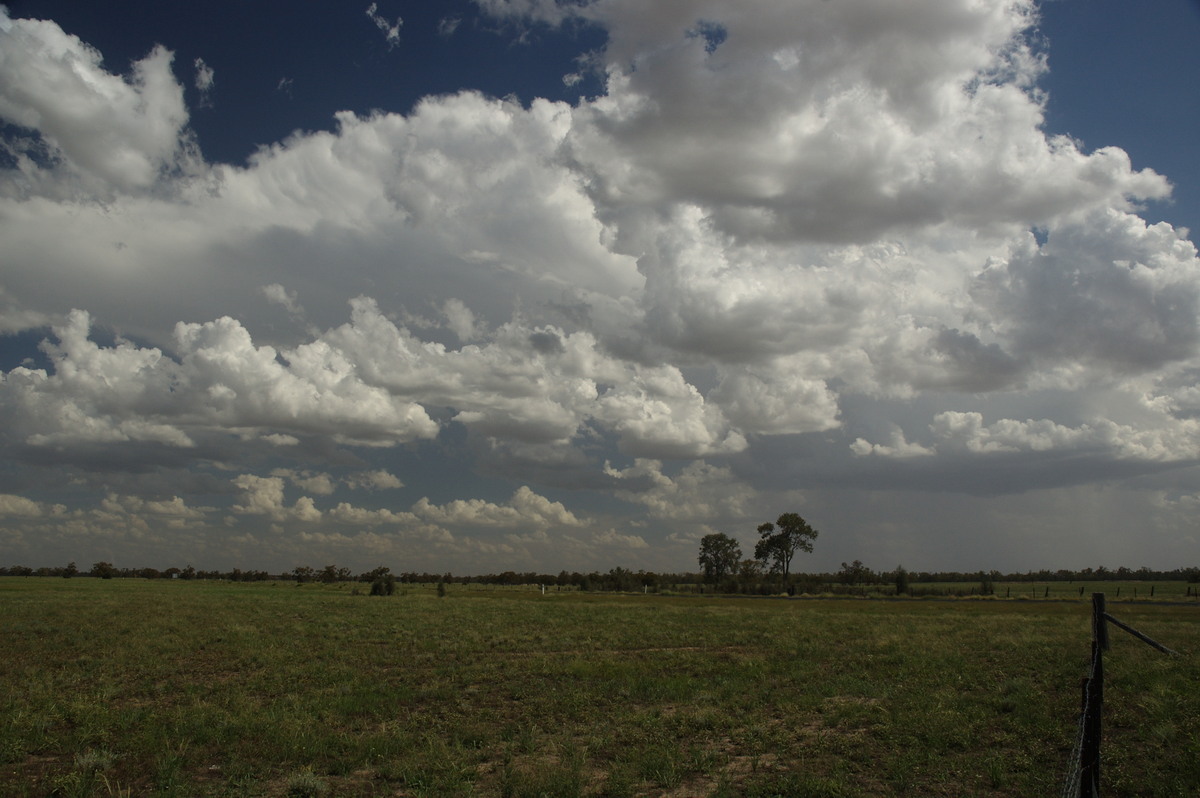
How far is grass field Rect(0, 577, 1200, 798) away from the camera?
1094cm

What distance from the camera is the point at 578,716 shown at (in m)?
15.8

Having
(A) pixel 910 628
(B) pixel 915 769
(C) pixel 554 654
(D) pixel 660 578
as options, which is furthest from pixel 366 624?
(D) pixel 660 578

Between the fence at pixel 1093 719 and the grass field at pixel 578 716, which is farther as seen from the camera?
the grass field at pixel 578 716

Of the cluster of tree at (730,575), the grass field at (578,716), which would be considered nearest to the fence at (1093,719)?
the grass field at (578,716)

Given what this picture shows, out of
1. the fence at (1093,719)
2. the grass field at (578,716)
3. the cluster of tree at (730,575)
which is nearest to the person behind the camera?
the fence at (1093,719)

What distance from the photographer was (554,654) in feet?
83.7

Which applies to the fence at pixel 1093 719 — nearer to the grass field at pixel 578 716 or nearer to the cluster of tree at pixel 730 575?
the grass field at pixel 578 716

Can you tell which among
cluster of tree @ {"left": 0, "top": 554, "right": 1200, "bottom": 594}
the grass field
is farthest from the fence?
cluster of tree @ {"left": 0, "top": 554, "right": 1200, "bottom": 594}

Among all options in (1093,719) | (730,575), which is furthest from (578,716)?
(730,575)

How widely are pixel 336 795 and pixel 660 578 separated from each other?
14121 cm

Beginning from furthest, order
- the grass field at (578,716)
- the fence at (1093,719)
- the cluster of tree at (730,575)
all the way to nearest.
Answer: the cluster of tree at (730,575) < the grass field at (578,716) < the fence at (1093,719)

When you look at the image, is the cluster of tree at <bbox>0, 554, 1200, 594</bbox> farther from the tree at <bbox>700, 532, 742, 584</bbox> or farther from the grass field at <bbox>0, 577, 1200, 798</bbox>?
the grass field at <bbox>0, 577, 1200, 798</bbox>

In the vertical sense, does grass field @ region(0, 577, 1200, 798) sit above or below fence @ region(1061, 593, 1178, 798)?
below

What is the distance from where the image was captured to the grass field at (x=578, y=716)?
1094 cm
